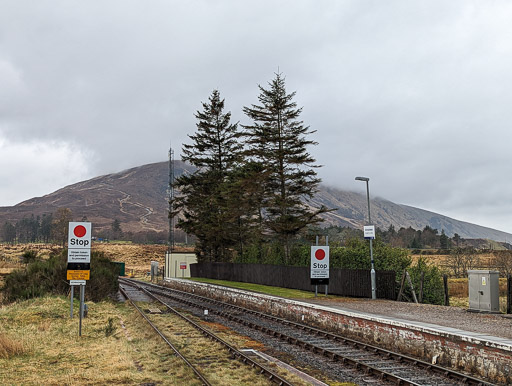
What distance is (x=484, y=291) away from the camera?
18.9m

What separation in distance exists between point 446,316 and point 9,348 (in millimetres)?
14773

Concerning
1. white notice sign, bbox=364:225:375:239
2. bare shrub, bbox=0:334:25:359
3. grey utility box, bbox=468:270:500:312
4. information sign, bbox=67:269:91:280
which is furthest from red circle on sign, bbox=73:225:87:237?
Result: grey utility box, bbox=468:270:500:312

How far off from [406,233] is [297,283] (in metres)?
149

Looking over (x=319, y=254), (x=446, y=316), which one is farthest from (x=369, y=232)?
(x=446, y=316)

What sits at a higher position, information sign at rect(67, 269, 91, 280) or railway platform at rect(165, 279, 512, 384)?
information sign at rect(67, 269, 91, 280)

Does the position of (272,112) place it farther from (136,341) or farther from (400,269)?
(136,341)

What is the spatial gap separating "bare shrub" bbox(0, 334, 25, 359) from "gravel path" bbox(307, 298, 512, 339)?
12.5 meters

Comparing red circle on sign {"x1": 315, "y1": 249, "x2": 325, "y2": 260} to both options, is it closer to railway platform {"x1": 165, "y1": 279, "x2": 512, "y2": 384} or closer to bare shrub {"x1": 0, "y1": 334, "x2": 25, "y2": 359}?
railway platform {"x1": 165, "y1": 279, "x2": 512, "y2": 384}

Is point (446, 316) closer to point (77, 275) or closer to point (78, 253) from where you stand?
point (77, 275)

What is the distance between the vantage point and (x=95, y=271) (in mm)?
28109

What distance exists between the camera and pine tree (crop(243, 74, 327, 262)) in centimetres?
3572

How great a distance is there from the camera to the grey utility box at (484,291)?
1855 centimetres

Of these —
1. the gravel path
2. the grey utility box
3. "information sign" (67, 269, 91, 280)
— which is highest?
"information sign" (67, 269, 91, 280)

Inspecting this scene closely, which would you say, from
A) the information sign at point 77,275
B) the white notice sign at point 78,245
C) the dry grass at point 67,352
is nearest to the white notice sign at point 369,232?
the dry grass at point 67,352
